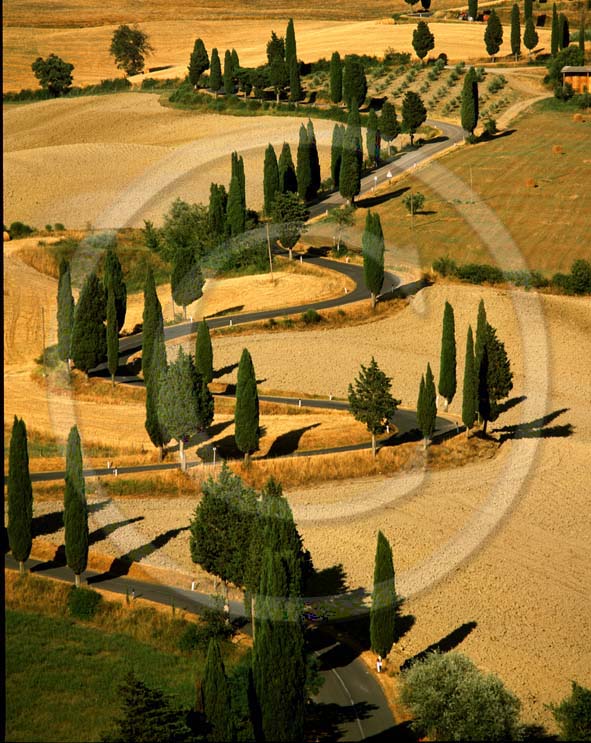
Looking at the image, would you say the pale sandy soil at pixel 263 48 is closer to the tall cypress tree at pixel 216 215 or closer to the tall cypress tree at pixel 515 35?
the tall cypress tree at pixel 515 35

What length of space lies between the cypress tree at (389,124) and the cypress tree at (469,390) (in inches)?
2782

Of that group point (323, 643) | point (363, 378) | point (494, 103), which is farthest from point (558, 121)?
point (323, 643)

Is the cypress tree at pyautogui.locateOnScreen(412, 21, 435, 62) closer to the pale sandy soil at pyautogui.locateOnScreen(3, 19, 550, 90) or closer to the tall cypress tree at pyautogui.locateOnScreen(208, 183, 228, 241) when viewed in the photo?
the pale sandy soil at pyautogui.locateOnScreen(3, 19, 550, 90)

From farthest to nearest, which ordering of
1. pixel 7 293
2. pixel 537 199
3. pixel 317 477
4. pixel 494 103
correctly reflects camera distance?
pixel 494 103 < pixel 537 199 < pixel 7 293 < pixel 317 477

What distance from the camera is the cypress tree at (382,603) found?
156ft

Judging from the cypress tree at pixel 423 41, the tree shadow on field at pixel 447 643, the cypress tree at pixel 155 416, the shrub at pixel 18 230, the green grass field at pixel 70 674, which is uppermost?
the cypress tree at pixel 423 41

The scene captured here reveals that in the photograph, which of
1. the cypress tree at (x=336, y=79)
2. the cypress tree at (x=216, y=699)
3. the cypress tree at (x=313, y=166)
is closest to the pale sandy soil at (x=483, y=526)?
the cypress tree at (x=216, y=699)

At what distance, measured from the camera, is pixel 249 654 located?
4766 centimetres

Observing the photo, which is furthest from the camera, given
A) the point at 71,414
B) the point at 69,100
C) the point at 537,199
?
the point at 69,100

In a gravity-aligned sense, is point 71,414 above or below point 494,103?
below

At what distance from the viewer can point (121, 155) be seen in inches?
5684

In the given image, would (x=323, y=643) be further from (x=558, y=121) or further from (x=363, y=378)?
(x=558, y=121)

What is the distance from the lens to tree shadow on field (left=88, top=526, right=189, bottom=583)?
55487 mm

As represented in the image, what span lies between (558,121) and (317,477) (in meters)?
88.9
